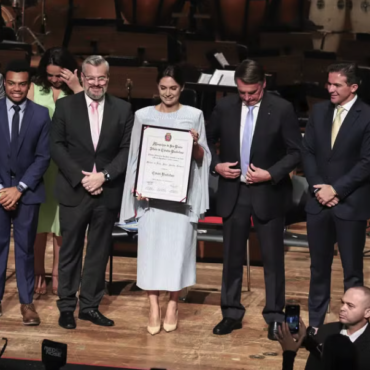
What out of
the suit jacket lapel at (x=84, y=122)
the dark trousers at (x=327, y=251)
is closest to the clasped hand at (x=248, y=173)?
the dark trousers at (x=327, y=251)

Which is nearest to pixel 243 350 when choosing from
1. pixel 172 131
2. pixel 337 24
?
pixel 172 131

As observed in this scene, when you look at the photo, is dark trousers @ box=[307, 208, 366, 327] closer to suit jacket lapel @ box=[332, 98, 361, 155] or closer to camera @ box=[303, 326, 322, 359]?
suit jacket lapel @ box=[332, 98, 361, 155]

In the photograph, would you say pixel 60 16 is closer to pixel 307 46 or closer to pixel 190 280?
pixel 307 46

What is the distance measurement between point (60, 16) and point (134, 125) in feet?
26.5

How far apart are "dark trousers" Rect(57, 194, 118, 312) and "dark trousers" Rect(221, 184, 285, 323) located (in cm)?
77

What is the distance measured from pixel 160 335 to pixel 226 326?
1.38 ft

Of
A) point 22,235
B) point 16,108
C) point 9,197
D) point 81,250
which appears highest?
point 16,108

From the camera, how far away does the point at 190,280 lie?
5.62 meters

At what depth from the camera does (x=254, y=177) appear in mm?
5352

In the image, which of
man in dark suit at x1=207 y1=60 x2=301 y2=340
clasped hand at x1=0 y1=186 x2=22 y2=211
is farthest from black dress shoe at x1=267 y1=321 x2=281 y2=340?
clasped hand at x1=0 y1=186 x2=22 y2=211

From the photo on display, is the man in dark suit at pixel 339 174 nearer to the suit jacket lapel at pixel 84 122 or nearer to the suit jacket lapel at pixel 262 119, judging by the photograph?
the suit jacket lapel at pixel 262 119

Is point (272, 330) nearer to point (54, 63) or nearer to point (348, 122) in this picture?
point (348, 122)

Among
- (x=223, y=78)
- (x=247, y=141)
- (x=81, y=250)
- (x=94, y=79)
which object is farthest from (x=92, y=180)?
(x=223, y=78)

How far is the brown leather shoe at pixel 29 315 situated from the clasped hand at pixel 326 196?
6.35 feet
